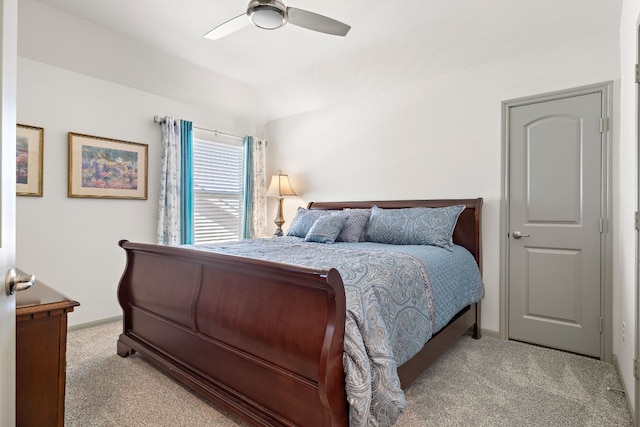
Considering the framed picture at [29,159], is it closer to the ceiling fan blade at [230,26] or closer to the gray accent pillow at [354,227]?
the ceiling fan blade at [230,26]

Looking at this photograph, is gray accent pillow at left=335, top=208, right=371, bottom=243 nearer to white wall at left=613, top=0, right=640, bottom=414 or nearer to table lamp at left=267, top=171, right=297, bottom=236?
table lamp at left=267, top=171, right=297, bottom=236

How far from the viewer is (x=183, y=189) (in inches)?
159

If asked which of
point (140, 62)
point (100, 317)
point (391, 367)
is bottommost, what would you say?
point (100, 317)

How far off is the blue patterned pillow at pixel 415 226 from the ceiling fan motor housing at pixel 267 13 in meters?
1.89

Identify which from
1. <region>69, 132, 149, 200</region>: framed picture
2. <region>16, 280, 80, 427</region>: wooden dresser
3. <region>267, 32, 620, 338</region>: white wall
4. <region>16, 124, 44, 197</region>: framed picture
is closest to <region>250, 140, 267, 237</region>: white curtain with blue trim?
<region>267, 32, 620, 338</region>: white wall

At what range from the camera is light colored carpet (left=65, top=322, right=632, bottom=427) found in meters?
1.84

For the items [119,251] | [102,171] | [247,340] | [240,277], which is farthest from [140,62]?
[247,340]

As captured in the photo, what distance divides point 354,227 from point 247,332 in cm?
182

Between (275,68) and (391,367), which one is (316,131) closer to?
(275,68)

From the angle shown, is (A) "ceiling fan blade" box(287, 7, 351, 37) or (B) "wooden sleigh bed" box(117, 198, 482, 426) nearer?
(B) "wooden sleigh bed" box(117, 198, 482, 426)

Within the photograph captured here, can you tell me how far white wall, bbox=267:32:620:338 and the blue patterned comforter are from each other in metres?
0.88

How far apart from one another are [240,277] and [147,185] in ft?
8.33

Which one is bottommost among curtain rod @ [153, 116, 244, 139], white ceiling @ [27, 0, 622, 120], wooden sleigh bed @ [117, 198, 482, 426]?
wooden sleigh bed @ [117, 198, 482, 426]

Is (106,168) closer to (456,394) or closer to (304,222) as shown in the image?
(304,222)
